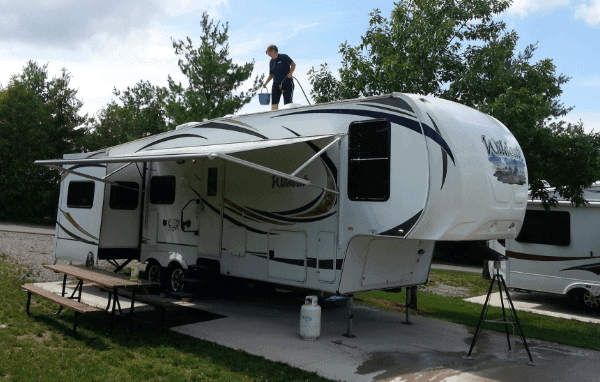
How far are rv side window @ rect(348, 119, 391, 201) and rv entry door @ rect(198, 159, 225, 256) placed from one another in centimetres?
291

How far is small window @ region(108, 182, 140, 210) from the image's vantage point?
10.6 m

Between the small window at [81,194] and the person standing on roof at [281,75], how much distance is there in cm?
425

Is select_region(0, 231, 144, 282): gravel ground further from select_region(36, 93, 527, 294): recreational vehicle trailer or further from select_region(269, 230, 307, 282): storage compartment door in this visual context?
select_region(269, 230, 307, 282): storage compartment door

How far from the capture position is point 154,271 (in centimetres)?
1071

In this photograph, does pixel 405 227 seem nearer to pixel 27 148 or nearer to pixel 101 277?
pixel 101 277

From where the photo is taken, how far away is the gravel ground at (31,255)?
11.6 metres

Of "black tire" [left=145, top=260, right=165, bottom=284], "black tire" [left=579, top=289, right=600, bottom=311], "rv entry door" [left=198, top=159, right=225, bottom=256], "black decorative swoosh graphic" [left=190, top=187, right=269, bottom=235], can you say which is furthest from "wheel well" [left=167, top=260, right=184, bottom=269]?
"black tire" [left=579, top=289, right=600, bottom=311]

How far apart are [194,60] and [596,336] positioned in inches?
743

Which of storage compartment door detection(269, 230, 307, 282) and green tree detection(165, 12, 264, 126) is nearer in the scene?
storage compartment door detection(269, 230, 307, 282)

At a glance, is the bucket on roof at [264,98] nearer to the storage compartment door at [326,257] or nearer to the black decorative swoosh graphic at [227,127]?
the black decorative swoosh graphic at [227,127]

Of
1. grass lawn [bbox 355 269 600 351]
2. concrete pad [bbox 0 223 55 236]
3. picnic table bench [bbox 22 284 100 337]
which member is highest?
concrete pad [bbox 0 223 55 236]

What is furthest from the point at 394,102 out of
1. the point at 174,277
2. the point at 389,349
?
the point at 174,277

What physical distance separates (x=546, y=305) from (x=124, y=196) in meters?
9.31

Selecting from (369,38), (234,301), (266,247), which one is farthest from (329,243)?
(369,38)
